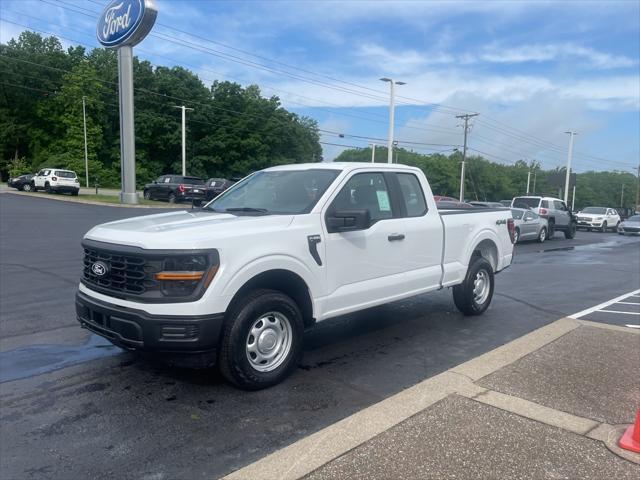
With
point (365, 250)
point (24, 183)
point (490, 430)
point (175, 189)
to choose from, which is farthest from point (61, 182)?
point (490, 430)

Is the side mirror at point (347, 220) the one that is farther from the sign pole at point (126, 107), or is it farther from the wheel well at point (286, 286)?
the sign pole at point (126, 107)

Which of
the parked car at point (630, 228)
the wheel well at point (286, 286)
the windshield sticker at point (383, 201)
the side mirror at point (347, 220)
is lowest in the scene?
the parked car at point (630, 228)

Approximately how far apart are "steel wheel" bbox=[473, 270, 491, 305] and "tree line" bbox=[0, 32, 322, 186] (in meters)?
62.7

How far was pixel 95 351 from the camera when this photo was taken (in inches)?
222

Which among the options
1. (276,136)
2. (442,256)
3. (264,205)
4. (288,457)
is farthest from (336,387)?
(276,136)

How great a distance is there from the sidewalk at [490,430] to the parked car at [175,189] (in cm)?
3126

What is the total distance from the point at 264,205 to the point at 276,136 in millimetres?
70203

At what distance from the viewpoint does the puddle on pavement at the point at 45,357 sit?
16.6 feet

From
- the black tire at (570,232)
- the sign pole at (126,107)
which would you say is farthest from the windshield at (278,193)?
the sign pole at (126,107)

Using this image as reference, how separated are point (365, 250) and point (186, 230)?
1842 millimetres

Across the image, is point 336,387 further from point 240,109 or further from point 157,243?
point 240,109

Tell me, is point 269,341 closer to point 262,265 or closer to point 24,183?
point 262,265

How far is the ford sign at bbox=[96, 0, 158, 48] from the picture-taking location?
2730 cm

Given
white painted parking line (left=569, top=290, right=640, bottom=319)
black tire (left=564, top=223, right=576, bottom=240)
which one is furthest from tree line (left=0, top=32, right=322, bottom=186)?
white painted parking line (left=569, top=290, right=640, bottom=319)
